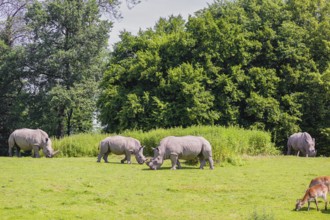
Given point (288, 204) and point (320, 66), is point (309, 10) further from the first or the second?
point (288, 204)

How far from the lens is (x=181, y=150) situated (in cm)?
2397

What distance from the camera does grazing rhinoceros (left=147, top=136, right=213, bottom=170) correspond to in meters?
23.6

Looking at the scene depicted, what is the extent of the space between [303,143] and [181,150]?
14765 millimetres

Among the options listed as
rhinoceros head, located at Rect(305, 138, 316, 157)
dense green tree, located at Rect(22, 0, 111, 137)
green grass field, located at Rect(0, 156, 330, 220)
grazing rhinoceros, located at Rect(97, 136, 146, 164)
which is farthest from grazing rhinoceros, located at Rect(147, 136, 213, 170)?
dense green tree, located at Rect(22, 0, 111, 137)

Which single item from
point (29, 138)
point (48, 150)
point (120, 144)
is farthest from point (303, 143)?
point (29, 138)

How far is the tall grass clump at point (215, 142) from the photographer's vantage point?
26438mm

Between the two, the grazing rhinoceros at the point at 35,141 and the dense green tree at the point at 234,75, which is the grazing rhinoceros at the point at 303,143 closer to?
the dense green tree at the point at 234,75

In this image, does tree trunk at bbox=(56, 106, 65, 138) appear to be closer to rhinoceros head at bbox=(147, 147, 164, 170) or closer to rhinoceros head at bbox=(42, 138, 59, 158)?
rhinoceros head at bbox=(42, 138, 59, 158)

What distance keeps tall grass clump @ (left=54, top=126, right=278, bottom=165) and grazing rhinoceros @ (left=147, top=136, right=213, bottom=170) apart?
205 cm

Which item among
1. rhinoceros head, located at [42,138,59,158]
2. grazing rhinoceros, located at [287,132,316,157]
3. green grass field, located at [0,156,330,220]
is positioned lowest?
green grass field, located at [0,156,330,220]

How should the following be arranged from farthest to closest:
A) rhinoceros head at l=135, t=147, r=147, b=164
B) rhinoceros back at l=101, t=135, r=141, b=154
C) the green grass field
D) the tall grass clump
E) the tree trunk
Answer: the tree trunk
rhinoceros back at l=101, t=135, r=141, b=154
rhinoceros head at l=135, t=147, r=147, b=164
the tall grass clump
the green grass field

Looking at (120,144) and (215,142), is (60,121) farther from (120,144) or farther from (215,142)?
(215,142)

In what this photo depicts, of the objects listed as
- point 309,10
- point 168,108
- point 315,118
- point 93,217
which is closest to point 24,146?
point 168,108

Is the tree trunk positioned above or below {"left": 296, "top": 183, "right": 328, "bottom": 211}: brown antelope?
above
